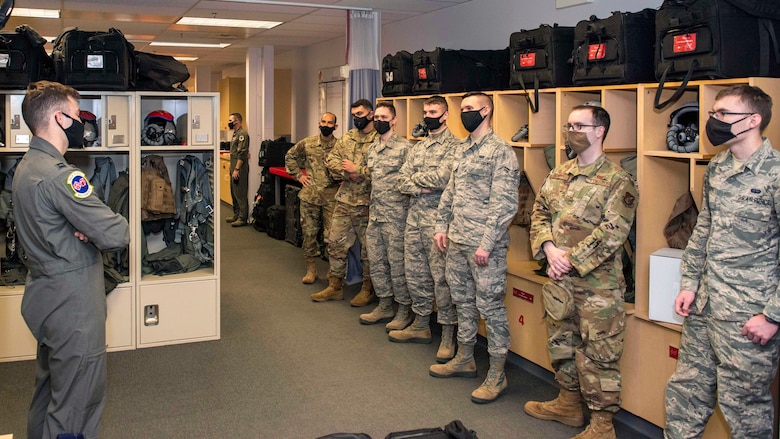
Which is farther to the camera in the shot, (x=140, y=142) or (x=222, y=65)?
(x=222, y=65)

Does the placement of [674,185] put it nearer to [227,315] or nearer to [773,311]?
[773,311]

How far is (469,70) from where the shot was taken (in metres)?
5.56


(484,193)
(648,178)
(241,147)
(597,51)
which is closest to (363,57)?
(484,193)

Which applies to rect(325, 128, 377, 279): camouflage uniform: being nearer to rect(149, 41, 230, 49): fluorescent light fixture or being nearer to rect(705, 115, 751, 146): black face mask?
rect(705, 115, 751, 146): black face mask

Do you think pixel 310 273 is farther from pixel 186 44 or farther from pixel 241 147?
pixel 186 44

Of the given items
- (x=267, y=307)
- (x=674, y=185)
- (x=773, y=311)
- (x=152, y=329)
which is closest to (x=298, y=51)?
(x=267, y=307)

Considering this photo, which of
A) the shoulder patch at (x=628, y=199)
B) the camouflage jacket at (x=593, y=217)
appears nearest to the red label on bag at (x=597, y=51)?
the camouflage jacket at (x=593, y=217)

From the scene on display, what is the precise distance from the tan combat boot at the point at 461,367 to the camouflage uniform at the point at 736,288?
1640mm

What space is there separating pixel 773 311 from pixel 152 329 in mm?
3879

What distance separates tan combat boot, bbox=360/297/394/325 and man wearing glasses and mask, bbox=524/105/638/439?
2.16m

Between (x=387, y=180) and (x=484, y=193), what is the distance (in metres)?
1.35

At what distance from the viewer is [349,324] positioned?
18.9 feet

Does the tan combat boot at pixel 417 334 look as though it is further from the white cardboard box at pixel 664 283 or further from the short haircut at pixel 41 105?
the short haircut at pixel 41 105

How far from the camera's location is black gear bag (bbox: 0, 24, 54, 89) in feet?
15.4
